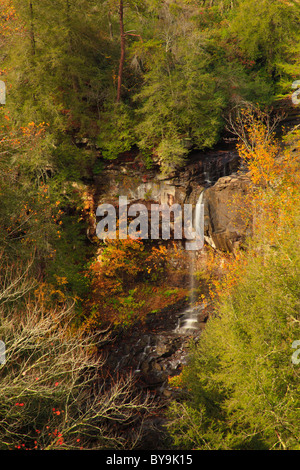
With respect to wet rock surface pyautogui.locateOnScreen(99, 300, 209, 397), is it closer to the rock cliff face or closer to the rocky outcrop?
the rocky outcrop

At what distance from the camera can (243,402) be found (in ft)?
24.1

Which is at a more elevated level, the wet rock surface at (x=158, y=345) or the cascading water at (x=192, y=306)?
the cascading water at (x=192, y=306)

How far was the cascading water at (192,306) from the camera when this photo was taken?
47.8 feet

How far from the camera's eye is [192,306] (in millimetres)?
15727

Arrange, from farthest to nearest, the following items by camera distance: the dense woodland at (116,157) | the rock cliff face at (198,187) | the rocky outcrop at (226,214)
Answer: the rock cliff face at (198,187) < the rocky outcrop at (226,214) < the dense woodland at (116,157)

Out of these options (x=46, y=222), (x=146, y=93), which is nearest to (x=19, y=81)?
A: (x=146, y=93)

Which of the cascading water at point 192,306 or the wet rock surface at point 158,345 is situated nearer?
the wet rock surface at point 158,345

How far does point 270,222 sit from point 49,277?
983cm

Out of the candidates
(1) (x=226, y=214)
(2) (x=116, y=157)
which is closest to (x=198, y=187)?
(1) (x=226, y=214)

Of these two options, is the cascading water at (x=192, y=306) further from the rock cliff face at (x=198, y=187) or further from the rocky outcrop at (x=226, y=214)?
the rocky outcrop at (x=226, y=214)

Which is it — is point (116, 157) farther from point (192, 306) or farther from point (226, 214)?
point (192, 306)

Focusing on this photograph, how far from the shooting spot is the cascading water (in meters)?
14.6

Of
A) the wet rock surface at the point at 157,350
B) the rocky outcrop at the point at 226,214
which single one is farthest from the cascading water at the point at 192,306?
the rocky outcrop at the point at 226,214

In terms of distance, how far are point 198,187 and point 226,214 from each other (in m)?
2.98
